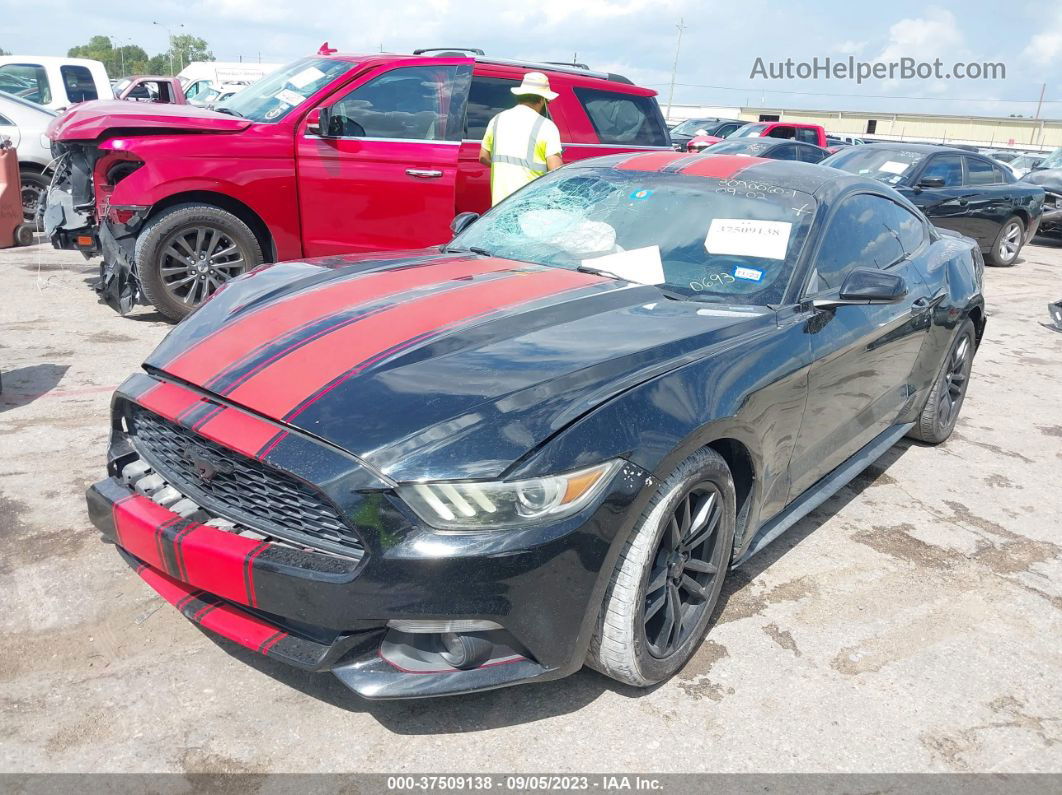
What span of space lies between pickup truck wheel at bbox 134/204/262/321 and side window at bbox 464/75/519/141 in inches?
72.6

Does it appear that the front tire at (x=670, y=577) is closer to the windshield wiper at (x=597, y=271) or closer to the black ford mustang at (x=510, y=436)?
the black ford mustang at (x=510, y=436)

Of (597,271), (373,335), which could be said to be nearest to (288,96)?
(597,271)

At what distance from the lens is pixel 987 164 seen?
12227 mm

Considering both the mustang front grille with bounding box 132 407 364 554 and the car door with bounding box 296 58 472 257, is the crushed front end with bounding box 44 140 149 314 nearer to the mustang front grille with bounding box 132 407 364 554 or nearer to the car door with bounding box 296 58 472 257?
the car door with bounding box 296 58 472 257

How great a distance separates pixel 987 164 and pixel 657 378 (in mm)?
11797

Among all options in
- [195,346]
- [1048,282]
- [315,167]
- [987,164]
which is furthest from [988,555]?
[987,164]

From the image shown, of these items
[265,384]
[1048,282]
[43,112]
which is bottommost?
[1048,282]

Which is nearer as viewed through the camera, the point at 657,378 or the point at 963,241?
the point at 657,378

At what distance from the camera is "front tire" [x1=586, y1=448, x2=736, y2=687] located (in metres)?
2.38

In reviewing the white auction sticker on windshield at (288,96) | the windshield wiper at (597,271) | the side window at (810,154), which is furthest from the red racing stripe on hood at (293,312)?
the side window at (810,154)

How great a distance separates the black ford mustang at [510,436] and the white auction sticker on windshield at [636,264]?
0.04 feet

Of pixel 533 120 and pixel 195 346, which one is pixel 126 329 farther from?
pixel 195 346

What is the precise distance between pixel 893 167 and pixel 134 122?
9.15 meters

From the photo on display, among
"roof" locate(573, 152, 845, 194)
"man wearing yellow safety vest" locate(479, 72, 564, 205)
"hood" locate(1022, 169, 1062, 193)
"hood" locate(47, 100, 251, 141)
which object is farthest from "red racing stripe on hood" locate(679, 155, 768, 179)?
"hood" locate(1022, 169, 1062, 193)
